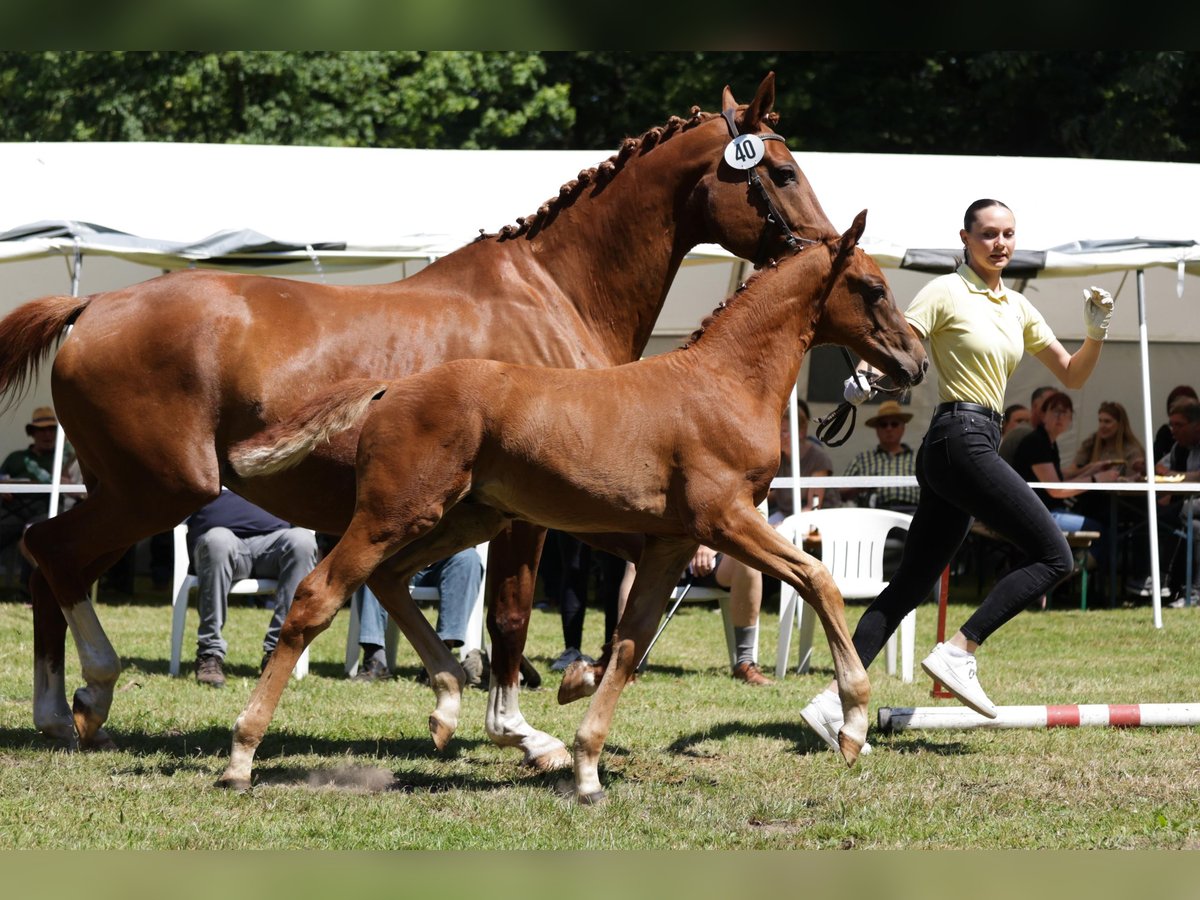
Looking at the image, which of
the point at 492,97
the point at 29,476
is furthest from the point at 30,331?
the point at 492,97

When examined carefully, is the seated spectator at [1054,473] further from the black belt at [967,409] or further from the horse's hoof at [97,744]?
the horse's hoof at [97,744]

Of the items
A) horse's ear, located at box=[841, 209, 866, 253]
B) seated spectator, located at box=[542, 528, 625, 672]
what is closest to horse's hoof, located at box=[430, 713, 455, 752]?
horse's ear, located at box=[841, 209, 866, 253]

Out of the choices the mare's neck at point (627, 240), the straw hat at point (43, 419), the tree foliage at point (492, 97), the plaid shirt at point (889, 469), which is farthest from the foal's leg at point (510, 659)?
the tree foliage at point (492, 97)

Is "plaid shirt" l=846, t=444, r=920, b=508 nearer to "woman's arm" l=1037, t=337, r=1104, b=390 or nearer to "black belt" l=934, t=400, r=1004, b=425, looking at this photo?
"woman's arm" l=1037, t=337, r=1104, b=390

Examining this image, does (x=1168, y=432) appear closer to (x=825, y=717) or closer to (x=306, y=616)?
(x=825, y=717)

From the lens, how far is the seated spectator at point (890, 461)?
12250 millimetres

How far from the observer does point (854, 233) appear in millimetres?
4582

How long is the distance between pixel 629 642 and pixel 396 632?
12.9 ft

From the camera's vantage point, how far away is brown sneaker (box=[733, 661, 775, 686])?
26.1 ft

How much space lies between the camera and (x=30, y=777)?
15.8ft

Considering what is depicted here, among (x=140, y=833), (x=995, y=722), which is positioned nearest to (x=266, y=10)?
(x=140, y=833)

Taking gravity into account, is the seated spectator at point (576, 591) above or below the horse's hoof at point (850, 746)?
above

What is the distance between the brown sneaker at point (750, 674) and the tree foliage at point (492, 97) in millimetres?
14845

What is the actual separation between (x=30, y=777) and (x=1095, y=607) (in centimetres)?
944
